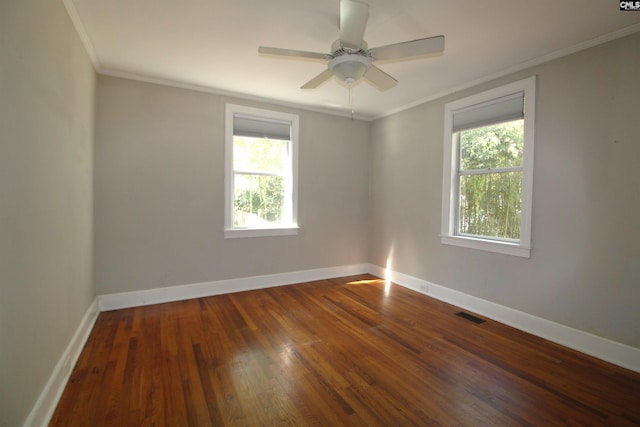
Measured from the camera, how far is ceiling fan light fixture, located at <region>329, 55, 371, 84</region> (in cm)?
202

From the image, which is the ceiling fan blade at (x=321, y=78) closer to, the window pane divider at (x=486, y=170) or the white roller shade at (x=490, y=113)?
the white roller shade at (x=490, y=113)

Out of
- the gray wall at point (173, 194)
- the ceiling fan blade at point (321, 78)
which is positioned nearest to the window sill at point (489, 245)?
the gray wall at point (173, 194)

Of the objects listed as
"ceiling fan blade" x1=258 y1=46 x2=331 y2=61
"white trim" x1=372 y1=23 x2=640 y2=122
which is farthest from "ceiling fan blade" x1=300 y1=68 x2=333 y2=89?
"white trim" x1=372 y1=23 x2=640 y2=122

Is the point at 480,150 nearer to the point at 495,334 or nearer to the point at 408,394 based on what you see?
the point at 495,334

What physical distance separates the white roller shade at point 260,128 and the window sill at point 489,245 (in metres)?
2.62

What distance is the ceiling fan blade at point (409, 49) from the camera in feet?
6.10

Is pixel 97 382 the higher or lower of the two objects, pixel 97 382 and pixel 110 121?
the lower

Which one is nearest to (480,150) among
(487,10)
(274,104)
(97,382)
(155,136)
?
(487,10)

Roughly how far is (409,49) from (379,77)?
0.38 metres

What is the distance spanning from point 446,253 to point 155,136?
380cm

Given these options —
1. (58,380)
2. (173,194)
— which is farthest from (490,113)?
(58,380)

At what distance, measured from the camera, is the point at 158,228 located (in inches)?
139

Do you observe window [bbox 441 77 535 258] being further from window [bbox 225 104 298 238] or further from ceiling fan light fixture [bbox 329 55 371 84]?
window [bbox 225 104 298 238]

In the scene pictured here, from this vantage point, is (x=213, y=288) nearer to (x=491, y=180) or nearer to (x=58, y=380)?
(x=58, y=380)
